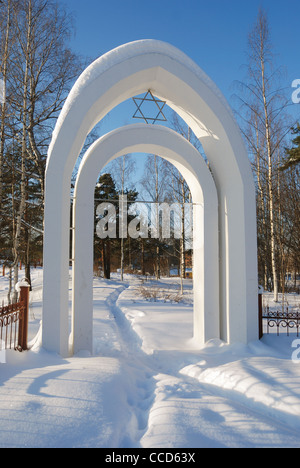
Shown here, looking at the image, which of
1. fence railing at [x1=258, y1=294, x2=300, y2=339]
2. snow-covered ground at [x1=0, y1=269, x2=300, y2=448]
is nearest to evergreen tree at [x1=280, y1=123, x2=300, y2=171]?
fence railing at [x1=258, y1=294, x2=300, y2=339]

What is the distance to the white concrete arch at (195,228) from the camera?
6.02 meters

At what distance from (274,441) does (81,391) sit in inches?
80.7

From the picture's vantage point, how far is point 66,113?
543cm

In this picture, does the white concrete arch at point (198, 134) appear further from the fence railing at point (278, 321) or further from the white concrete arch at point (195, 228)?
the fence railing at point (278, 321)

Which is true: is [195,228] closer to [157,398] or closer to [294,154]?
[157,398]

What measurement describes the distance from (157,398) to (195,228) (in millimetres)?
4166

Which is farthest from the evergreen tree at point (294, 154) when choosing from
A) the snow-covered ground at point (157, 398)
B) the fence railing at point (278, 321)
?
the snow-covered ground at point (157, 398)

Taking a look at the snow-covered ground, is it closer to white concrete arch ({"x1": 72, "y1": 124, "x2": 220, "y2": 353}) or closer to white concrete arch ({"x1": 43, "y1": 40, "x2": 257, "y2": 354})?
white concrete arch ({"x1": 72, "y1": 124, "x2": 220, "y2": 353})

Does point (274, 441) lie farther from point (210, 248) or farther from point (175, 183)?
point (175, 183)

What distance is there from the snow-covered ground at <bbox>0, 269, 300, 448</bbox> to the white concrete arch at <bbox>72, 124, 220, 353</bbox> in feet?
2.06

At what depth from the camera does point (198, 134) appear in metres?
6.85

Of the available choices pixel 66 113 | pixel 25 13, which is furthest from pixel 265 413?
pixel 25 13

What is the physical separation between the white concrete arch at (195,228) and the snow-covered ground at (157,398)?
0.63 m

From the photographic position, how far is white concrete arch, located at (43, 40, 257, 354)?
5.31m
